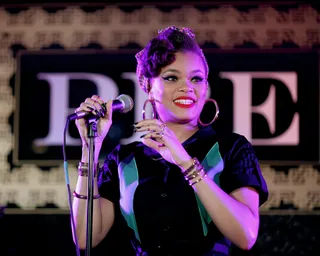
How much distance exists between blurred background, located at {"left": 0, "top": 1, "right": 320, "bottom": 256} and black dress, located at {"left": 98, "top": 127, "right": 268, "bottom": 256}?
4.20 ft

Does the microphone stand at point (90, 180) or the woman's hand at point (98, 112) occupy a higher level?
the woman's hand at point (98, 112)

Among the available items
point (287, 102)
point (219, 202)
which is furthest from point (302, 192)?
point (219, 202)

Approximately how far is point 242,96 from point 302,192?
769mm

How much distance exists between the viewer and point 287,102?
3230 mm

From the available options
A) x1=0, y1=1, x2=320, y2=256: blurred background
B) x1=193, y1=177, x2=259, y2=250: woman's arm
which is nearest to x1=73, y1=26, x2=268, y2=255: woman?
x1=193, y1=177, x2=259, y2=250: woman's arm

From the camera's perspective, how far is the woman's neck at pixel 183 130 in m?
2.00

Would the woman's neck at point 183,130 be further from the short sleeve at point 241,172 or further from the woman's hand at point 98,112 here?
the woman's hand at point 98,112

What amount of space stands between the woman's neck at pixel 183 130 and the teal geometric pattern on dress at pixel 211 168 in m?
0.13

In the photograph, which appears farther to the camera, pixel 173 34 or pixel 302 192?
pixel 302 192

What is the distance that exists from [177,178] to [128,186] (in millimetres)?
220

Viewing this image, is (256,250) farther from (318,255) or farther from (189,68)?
(189,68)

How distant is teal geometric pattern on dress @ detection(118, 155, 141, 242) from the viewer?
1899 mm

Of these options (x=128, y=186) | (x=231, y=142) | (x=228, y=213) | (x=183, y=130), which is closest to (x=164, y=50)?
(x=183, y=130)

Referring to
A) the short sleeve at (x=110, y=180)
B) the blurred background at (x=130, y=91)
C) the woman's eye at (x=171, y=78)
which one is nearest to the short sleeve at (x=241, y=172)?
the woman's eye at (x=171, y=78)
